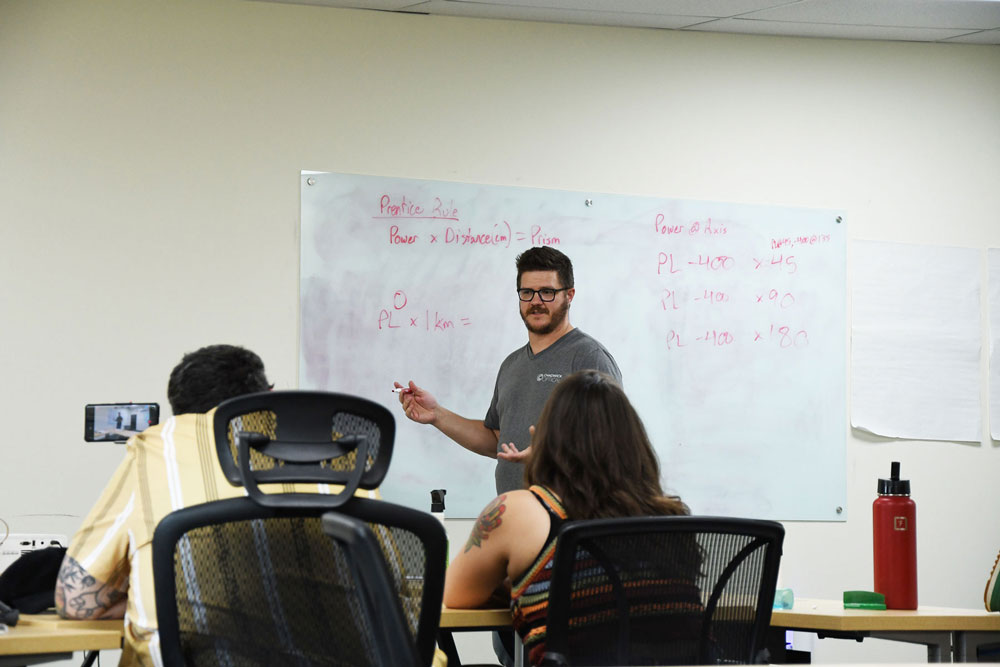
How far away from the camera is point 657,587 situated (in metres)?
1.64

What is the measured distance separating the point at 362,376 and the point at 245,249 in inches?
23.5

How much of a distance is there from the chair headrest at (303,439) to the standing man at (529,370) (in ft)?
6.34

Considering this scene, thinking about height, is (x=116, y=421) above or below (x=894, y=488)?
above

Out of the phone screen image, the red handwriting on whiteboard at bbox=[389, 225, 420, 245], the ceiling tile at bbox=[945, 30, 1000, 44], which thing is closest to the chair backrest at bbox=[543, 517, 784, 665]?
the phone screen image

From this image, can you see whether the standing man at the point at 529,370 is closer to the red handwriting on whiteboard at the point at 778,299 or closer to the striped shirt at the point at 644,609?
the red handwriting on whiteboard at the point at 778,299

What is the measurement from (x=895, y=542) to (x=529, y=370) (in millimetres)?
1439

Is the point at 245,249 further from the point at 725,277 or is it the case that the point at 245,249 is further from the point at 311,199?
the point at 725,277

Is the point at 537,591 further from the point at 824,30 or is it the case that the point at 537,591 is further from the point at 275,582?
the point at 824,30

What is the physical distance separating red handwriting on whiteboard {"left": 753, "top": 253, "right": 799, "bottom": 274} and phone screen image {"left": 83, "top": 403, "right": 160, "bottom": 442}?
2.71 m

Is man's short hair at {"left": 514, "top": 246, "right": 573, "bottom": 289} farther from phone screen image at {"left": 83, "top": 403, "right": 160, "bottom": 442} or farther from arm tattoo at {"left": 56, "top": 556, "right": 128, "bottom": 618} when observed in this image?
arm tattoo at {"left": 56, "top": 556, "right": 128, "bottom": 618}

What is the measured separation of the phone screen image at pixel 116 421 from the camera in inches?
88.2

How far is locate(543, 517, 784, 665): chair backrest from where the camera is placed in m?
1.61

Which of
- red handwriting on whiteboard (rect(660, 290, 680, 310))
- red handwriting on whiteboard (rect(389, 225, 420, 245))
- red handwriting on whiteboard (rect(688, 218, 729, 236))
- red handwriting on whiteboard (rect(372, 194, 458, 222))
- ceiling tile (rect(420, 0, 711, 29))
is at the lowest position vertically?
red handwriting on whiteboard (rect(660, 290, 680, 310))

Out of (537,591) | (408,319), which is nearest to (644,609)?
(537,591)
